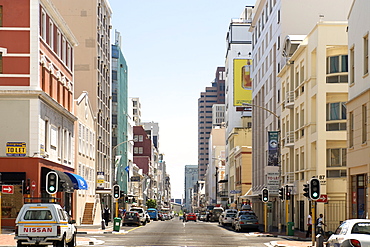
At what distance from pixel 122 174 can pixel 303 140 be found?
187ft

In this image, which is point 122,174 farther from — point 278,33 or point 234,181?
point 278,33

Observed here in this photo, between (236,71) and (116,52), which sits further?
(236,71)

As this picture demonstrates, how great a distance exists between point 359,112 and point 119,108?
67.5 metres

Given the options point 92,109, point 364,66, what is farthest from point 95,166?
point 364,66

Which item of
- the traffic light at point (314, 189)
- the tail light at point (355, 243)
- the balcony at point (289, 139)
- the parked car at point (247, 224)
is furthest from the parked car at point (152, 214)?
the tail light at point (355, 243)

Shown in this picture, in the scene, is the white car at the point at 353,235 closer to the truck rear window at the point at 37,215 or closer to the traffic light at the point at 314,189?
the traffic light at the point at 314,189

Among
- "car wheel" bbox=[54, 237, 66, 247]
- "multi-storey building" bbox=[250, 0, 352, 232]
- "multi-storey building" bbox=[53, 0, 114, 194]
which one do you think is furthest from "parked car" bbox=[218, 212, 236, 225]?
"car wheel" bbox=[54, 237, 66, 247]

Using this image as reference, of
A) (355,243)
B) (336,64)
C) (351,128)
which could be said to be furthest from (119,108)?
(355,243)

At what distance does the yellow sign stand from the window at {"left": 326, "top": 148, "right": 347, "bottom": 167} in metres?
21.3

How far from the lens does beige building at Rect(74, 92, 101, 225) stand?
6138cm

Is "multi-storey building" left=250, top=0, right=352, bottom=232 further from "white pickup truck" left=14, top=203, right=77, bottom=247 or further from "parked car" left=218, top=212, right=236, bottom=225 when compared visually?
"white pickup truck" left=14, top=203, right=77, bottom=247

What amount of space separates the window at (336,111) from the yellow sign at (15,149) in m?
21.2

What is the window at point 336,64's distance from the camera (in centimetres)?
4866

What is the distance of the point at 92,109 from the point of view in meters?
71.5
